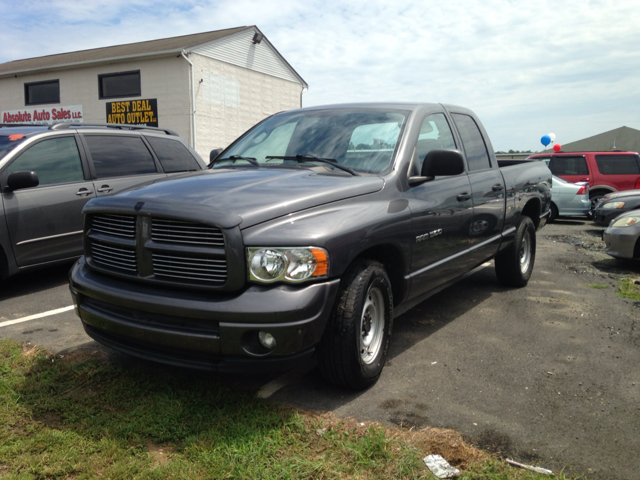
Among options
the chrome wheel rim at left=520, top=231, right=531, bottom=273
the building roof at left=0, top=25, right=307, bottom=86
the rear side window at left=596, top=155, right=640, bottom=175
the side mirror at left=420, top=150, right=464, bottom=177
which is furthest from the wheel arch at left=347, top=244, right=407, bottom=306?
the building roof at left=0, top=25, right=307, bottom=86

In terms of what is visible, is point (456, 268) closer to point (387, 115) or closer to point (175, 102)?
point (387, 115)

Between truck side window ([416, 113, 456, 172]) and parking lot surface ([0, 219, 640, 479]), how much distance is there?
61.2 inches

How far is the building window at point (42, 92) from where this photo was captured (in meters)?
25.8

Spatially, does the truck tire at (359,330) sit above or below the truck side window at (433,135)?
below

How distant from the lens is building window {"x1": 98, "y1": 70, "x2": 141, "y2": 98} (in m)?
23.9

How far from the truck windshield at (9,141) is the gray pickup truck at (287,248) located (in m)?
2.76

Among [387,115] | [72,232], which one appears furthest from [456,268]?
[72,232]

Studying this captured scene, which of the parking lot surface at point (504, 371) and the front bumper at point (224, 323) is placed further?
the parking lot surface at point (504, 371)

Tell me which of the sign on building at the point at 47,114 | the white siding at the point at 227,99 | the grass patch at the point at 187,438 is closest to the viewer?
the grass patch at the point at 187,438

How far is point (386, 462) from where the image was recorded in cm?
265

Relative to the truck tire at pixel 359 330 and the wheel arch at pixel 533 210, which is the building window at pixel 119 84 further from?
the truck tire at pixel 359 330

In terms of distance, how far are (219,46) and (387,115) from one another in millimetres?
21648

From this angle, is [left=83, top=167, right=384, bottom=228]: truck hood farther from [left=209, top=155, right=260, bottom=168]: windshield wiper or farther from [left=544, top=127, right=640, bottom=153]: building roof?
[left=544, top=127, right=640, bottom=153]: building roof

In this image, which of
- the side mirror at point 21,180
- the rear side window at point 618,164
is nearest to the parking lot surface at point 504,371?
the side mirror at point 21,180
